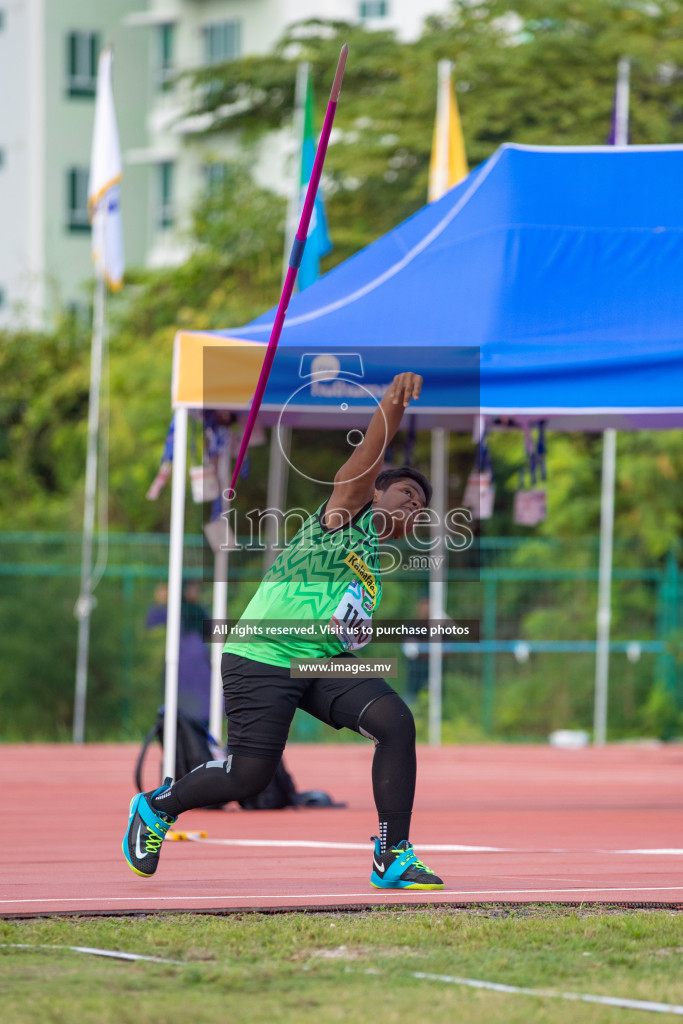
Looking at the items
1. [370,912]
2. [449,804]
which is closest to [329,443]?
[449,804]

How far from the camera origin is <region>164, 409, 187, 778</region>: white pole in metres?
9.15

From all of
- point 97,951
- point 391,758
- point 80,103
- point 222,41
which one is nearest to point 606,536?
point 391,758

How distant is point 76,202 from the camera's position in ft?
131

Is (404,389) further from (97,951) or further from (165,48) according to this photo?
(165,48)

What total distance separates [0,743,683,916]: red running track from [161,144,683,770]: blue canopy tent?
6.52ft

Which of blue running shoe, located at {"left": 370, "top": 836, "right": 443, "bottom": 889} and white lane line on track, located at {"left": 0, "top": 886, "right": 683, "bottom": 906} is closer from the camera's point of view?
white lane line on track, located at {"left": 0, "top": 886, "right": 683, "bottom": 906}

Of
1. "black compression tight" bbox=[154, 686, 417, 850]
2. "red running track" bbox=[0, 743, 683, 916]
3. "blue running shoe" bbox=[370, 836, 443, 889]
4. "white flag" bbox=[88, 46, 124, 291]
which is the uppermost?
"white flag" bbox=[88, 46, 124, 291]

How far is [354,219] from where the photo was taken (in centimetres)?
2433

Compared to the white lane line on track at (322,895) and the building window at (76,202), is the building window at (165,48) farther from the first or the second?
the white lane line on track at (322,895)

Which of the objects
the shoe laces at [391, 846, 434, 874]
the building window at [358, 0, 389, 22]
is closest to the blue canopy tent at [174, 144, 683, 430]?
the shoe laces at [391, 846, 434, 874]

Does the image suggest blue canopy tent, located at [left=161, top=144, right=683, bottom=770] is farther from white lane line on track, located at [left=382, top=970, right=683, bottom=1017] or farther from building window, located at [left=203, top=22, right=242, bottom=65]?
building window, located at [left=203, top=22, right=242, bottom=65]

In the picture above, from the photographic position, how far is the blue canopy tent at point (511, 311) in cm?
906

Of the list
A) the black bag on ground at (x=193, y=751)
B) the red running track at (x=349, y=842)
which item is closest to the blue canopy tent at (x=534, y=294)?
the black bag on ground at (x=193, y=751)

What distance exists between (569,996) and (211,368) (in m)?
5.47
